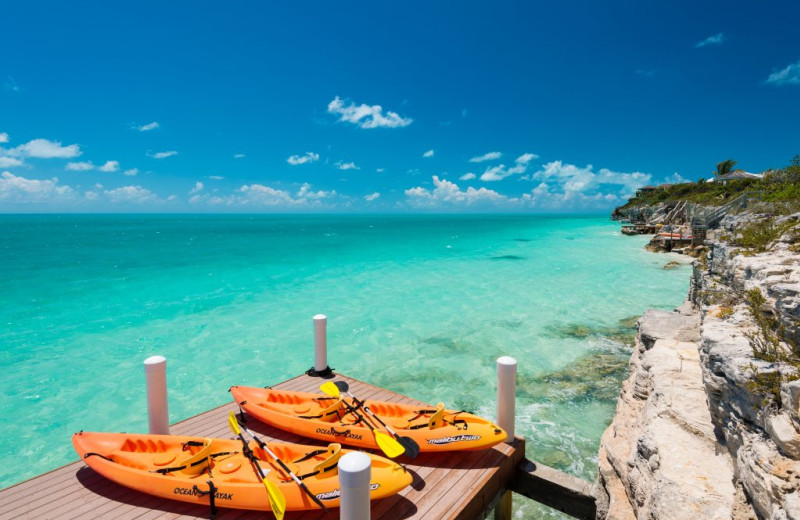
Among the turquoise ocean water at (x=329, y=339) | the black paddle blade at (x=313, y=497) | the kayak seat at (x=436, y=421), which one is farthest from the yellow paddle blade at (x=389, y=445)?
the turquoise ocean water at (x=329, y=339)

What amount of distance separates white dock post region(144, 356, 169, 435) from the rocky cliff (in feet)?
Answer: 18.9

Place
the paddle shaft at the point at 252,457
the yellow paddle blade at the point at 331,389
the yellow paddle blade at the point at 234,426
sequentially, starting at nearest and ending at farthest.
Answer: the paddle shaft at the point at 252,457
the yellow paddle blade at the point at 234,426
the yellow paddle blade at the point at 331,389

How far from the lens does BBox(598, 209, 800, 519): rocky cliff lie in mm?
2900

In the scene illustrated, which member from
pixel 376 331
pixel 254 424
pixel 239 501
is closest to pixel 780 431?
pixel 239 501

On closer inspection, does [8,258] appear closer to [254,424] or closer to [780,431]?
[254,424]

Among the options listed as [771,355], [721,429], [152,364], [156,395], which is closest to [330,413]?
[156,395]

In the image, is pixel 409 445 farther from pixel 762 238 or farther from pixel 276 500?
pixel 762 238

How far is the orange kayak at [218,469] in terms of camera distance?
387cm

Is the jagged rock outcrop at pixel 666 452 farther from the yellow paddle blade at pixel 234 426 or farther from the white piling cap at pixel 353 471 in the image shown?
the yellow paddle blade at pixel 234 426

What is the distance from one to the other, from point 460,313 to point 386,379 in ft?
23.4

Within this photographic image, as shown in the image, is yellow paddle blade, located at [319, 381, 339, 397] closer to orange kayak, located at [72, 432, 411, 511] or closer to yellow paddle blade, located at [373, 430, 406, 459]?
yellow paddle blade, located at [373, 430, 406, 459]

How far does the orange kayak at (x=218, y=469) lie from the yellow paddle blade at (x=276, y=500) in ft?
0.44

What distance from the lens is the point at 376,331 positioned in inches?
612

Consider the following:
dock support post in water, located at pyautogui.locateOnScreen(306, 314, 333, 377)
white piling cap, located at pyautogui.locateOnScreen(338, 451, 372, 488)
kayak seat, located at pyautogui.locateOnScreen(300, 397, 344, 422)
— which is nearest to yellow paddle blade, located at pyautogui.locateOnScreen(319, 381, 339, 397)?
kayak seat, located at pyautogui.locateOnScreen(300, 397, 344, 422)
